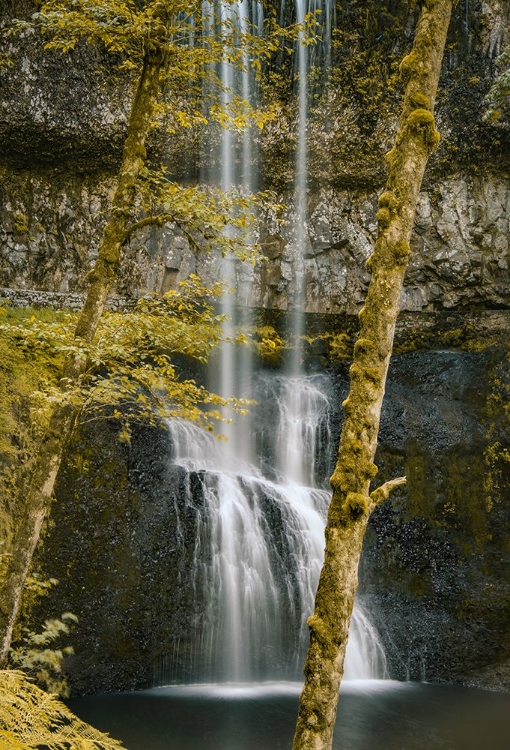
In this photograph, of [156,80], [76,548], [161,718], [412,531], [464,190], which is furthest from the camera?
[464,190]

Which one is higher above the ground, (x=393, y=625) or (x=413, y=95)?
(x=413, y=95)

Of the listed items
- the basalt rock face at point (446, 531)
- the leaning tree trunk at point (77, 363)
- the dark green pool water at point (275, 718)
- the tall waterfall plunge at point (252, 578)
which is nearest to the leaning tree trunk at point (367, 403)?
the leaning tree trunk at point (77, 363)

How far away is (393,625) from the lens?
36.5 feet

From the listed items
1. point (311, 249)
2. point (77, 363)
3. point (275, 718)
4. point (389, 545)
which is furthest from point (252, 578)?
point (311, 249)

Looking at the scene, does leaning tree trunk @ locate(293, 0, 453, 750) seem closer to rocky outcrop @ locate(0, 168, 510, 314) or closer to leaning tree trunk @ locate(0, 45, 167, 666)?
leaning tree trunk @ locate(0, 45, 167, 666)

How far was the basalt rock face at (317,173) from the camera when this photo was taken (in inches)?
618

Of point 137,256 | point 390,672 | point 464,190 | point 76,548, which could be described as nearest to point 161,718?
point 76,548

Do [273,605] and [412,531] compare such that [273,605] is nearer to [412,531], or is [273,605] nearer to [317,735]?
[412,531]

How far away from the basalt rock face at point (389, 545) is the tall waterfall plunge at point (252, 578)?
0.37 ft

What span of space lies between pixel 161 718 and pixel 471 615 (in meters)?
5.53

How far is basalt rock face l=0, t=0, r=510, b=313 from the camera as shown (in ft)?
51.5

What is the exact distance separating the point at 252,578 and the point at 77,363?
561 cm

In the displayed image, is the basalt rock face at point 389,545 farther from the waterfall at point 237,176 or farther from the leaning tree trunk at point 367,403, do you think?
the leaning tree trunk at point 367,403

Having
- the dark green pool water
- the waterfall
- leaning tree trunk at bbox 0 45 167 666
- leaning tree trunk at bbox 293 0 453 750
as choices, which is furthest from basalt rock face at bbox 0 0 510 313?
leaning tree trunk at bbox 293 0 453 750
